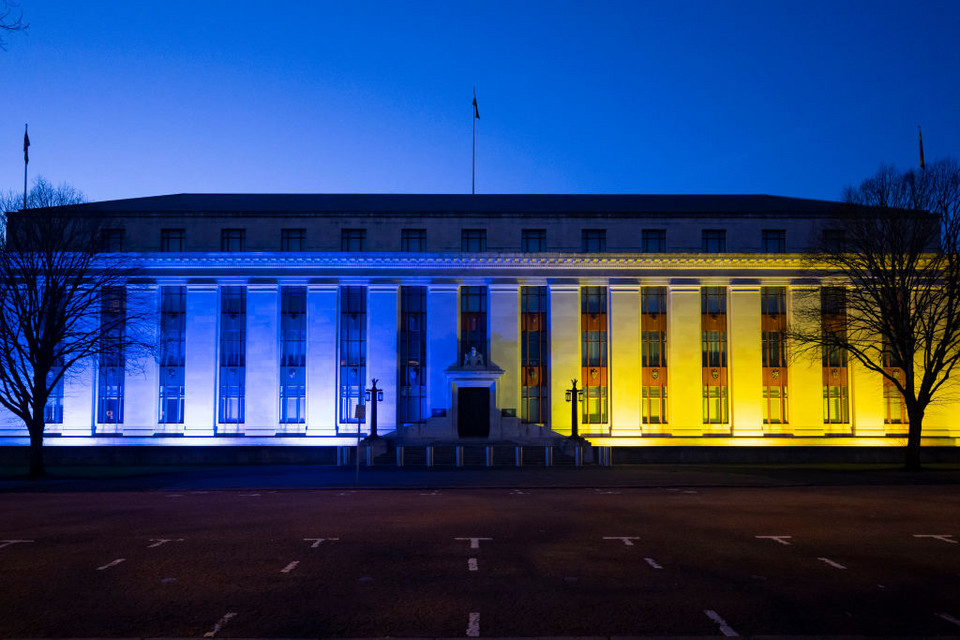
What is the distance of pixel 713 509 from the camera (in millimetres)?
24422

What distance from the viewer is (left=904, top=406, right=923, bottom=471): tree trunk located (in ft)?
135

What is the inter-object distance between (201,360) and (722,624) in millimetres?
49626

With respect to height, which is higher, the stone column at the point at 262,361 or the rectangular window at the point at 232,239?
the rectangular window at the point at 232,239

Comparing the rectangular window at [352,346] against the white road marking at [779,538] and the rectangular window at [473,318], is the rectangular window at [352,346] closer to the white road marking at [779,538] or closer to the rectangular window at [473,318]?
the rectangular window at [473,318]

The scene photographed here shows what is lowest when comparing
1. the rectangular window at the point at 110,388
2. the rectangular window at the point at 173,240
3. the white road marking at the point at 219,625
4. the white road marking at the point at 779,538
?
the white road marking at the point at 779,538

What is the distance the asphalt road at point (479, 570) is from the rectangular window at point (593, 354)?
29.5 m

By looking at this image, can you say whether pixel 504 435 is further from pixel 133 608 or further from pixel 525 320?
pixel 133 608

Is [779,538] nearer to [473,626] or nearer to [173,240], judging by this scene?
[473,626]

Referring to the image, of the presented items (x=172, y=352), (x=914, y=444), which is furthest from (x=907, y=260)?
(x=172, y=352)

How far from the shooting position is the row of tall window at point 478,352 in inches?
2168

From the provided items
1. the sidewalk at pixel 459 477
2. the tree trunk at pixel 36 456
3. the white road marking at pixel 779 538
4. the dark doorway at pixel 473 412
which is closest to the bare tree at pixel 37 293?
the tree trunk at pixel 36 456

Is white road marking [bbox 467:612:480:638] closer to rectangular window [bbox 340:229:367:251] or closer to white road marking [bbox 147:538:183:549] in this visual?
white road marking [bbox 147:538:183:549]

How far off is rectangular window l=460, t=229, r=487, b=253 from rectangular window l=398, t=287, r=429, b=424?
443 cm

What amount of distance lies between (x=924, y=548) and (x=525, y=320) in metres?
40.0
